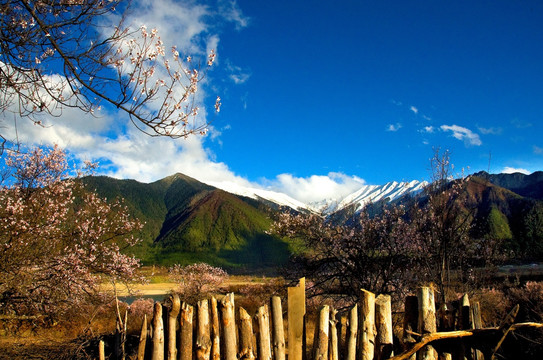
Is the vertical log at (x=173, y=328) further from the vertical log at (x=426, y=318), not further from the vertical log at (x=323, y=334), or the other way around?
the vertical log at (x=426, y=318)

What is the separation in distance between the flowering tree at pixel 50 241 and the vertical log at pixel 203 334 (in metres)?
6.47

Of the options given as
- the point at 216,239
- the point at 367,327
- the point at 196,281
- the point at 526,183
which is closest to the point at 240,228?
the point at 216,239

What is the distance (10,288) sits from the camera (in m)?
8.62

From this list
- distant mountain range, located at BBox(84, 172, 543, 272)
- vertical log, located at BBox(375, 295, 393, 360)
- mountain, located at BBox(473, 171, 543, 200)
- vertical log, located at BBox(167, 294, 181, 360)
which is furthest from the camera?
mountain, located at BBox(473, 171, 543, 200)

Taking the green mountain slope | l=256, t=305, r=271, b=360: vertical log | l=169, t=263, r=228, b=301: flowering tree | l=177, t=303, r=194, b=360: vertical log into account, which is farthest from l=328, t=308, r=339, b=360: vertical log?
the green mountain slope

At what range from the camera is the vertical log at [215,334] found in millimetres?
3734

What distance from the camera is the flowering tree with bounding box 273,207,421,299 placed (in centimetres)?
1088

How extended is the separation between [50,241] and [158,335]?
917cm

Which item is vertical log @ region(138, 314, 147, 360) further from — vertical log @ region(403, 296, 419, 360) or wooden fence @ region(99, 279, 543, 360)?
vertical log @ region(403, 296, 419, 360)

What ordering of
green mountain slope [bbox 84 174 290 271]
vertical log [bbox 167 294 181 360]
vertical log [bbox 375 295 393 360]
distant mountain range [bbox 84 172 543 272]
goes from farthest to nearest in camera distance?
green mountain slope [bbox 84 174 290 271] < distant mountain range [bbox 84 172 543 272] < vertical log [bbox 167 294 181 360] < vertical log [bbox 375 295 393 360]

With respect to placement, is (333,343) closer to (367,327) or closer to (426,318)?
(367,327)

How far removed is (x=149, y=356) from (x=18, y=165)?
38.7 feet

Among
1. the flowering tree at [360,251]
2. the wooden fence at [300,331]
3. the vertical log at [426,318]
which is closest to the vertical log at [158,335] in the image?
the wooden fence at [300,331]

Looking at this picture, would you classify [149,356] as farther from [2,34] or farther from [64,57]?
[2,34]
